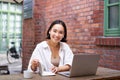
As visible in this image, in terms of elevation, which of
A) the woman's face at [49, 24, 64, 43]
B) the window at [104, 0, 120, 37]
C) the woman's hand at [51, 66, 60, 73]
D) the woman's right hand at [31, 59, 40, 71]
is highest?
the window at [104, 0, 120, 37]

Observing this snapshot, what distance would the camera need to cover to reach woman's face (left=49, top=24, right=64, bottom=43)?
2.59 metres

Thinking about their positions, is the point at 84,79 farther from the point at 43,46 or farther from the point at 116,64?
the point at 116,64

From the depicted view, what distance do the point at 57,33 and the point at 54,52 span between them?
0.22 metres

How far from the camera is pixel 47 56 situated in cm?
256

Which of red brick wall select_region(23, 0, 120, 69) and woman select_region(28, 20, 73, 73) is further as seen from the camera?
red brick wall select_region(23, 0, 120, 69)

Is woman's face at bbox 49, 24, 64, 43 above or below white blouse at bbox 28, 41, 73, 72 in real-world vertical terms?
above

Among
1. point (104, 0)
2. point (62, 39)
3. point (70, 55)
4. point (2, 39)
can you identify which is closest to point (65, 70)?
point (70, 55)

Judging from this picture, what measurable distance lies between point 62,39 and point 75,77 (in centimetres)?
72

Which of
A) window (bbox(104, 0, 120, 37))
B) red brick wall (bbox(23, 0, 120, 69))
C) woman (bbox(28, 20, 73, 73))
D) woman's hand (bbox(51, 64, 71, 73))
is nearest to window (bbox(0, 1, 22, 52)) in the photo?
red brick wall (bbox(23, 0, 120, 69))

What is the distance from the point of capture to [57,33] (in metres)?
2.59

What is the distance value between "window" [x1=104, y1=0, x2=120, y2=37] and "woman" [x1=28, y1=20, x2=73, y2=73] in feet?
2.78

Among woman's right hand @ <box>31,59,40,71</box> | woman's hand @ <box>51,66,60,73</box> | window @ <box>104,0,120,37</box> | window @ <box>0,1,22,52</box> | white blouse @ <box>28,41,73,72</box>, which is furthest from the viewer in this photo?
window @ <box>0,1,22,52</box>

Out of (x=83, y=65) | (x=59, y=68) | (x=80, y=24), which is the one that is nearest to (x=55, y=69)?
(x=59, y=68)

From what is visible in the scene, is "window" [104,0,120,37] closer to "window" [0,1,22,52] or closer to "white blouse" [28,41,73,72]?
"white blouse" [28,41,73,72]
